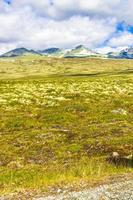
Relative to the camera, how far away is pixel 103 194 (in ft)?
59.4

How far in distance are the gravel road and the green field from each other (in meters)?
1.73

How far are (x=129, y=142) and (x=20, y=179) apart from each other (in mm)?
18086

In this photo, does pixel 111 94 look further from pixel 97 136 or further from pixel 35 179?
pixel 35 179

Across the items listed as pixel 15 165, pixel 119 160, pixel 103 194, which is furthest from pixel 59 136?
pixel 103 194

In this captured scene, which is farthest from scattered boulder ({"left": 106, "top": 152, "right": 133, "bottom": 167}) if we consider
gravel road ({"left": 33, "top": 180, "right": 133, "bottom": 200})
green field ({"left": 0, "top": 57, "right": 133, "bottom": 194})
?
gravel road ({"left": 33, "top": 180, "right": 133, "bottom": 200})

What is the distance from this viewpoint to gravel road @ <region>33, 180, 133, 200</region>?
17.6m

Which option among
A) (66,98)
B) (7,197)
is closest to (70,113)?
(66,98)

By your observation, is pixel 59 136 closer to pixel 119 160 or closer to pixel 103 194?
pixel 119 160

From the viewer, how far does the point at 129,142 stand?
38.8 metres

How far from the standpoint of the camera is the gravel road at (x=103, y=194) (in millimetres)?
17578

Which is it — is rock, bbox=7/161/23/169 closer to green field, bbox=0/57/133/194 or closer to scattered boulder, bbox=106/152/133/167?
green field, bbox=0/57/133/194

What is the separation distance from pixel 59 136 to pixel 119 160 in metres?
14.1

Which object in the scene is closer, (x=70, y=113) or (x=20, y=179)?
(x=20, y=179)

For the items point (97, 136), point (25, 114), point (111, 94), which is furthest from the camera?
point (111, 94)
